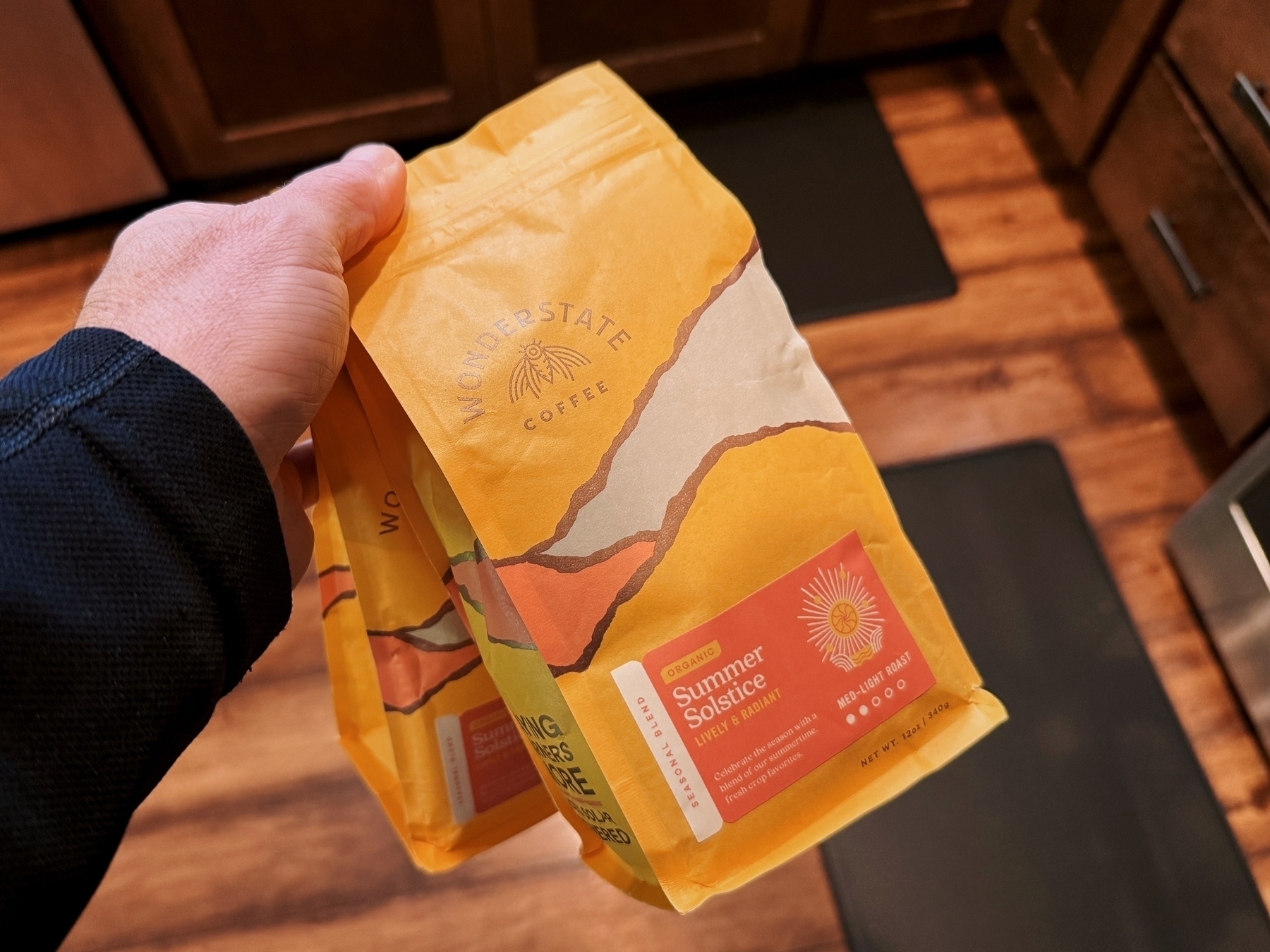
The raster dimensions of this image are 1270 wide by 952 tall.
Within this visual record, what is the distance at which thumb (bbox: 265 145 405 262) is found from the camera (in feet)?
1.58

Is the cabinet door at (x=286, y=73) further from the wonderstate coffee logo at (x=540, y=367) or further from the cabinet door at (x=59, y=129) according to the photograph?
the wonderstate coffee logo at (x=540, y=367)

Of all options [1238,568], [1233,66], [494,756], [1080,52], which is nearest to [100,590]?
[494,756]

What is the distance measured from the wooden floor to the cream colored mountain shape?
0.50 metres

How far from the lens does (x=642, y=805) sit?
461mm

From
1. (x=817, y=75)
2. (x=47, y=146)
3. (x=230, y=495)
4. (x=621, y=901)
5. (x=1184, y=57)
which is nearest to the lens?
(x=230, y=495)

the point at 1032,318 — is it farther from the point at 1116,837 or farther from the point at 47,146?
the point at 47,146

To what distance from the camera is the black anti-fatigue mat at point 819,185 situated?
3.77 feet

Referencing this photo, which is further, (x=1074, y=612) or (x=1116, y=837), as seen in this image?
(x=1074, y=612)

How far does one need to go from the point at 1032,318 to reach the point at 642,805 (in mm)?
912

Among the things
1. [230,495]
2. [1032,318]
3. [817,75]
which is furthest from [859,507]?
[817,75]

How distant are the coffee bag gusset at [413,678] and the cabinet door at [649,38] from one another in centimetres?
76

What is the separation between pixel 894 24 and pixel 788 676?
1078 mm

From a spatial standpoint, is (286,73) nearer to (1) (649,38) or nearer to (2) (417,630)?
(1) (649,38)

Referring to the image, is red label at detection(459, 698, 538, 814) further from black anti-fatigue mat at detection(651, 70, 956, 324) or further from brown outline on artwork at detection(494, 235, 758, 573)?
black anti-fatigue mat at detection(651, 70, 956, 324)
